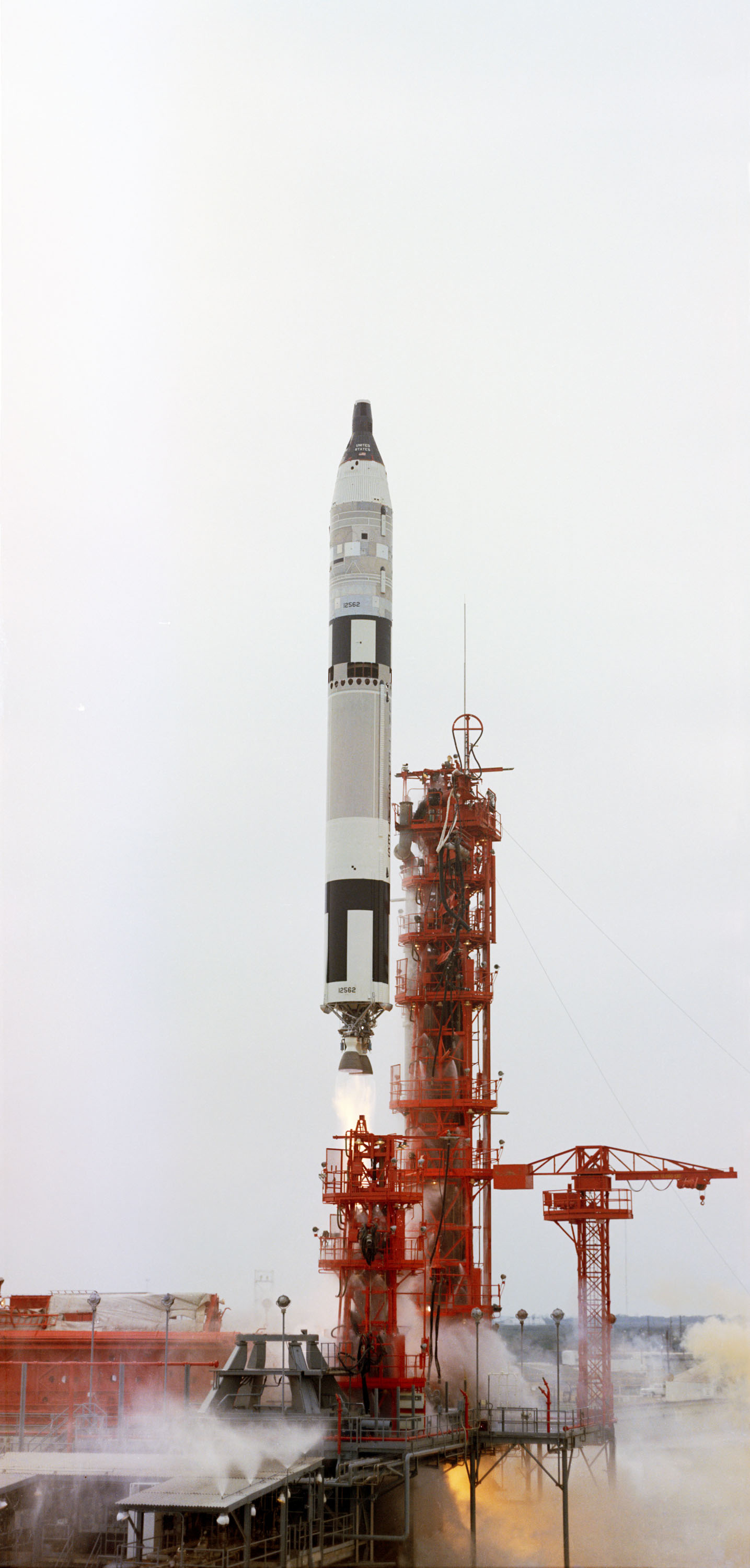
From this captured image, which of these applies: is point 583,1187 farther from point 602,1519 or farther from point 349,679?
point 349,679

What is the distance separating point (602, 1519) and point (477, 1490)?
5.61 meters

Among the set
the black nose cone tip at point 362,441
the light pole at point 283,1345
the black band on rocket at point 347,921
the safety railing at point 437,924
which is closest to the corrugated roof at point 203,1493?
the light pole at point 283,1345

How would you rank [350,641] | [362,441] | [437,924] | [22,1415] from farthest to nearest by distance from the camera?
[437,924]
[362,441]
[350,641]
[22,1415]

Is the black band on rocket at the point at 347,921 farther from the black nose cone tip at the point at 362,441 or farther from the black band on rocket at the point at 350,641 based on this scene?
the black nose cone tip at the point at 362,441

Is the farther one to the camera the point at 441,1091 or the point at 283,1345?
the point at 441,1091

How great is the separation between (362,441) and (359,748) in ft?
46.9

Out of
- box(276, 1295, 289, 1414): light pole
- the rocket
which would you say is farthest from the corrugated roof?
the rocket

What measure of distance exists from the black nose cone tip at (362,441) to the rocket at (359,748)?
32 mm

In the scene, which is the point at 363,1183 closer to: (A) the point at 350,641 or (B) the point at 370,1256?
(B) the point at 370,1256

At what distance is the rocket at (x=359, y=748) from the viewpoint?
61.1m

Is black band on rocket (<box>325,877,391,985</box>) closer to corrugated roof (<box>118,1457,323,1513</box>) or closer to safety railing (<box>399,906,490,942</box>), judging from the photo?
safety railing (<box>399,906,490,942</box>)

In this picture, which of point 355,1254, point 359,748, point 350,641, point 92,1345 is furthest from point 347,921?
point 92,1345

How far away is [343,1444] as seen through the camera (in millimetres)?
52344

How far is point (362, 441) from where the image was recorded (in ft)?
226
